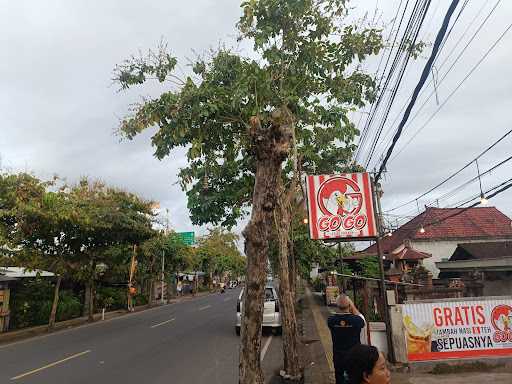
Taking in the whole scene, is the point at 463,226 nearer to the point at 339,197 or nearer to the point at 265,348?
the point at 265,348

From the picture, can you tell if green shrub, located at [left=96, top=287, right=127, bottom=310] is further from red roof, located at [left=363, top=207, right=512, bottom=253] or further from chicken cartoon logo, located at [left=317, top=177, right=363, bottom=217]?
chicken cartoon logo, located at [left=317, top=177, right=363, bottom=217]

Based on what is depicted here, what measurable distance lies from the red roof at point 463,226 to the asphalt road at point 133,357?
17.8 m

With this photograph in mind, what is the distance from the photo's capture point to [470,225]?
29.5m

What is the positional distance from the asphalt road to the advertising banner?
128 inches

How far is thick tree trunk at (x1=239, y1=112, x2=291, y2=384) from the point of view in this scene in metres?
4.63

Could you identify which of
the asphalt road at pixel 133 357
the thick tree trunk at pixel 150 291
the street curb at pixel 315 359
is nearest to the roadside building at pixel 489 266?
the street curb at pixel 315 359

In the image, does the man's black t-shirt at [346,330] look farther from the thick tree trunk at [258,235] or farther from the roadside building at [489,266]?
Result: the roadside building at [489,266]

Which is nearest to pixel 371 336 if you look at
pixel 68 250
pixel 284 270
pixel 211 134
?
pixel 284 270

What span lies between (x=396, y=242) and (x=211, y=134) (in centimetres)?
2448

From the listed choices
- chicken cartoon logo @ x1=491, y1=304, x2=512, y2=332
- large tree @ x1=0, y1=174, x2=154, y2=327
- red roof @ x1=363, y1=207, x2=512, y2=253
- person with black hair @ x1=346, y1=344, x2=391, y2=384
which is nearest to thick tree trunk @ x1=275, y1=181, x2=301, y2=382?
chicken cartoon logo @ x1=491, y1=304, x2=512, y2=332

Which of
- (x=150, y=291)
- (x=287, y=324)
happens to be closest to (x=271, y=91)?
(x=287, y=324)

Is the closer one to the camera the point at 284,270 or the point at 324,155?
the point at 284,270

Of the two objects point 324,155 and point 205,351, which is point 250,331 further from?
point 324,155

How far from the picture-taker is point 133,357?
1104 centimetres
